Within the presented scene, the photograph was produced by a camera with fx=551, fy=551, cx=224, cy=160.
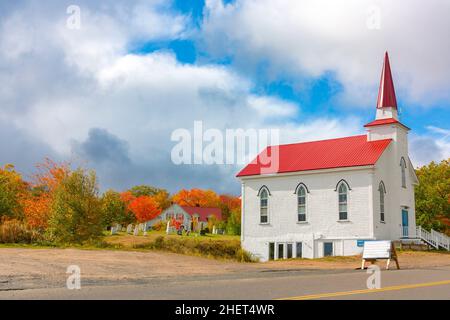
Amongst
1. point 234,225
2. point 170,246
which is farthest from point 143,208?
point 170,246

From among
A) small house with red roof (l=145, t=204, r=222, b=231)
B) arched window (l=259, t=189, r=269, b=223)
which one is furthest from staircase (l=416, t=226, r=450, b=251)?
small house with red roof (l=145, t=204, r=222, b=231)

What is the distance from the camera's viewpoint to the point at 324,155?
42281 mm

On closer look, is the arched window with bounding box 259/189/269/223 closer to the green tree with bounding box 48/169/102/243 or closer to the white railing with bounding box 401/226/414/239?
the white railing with bounding box 401/226/414/239

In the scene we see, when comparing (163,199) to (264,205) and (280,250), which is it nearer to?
(264,205)

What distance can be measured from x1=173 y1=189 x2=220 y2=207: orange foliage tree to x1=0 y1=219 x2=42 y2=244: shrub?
3362 inches

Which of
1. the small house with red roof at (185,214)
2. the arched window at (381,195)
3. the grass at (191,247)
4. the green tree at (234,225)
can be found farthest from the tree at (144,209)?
the arched window at (381,195)

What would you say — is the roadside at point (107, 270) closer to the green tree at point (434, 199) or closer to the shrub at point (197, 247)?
the shrub at point (197, 247)

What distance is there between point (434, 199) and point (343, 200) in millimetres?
16206

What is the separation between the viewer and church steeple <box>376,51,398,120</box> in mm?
41531

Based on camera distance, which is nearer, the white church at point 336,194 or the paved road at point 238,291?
the paved road at point 238,291

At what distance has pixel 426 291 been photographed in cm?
1222

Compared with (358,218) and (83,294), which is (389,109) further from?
(83,294)

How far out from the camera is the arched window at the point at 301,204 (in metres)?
41.6
